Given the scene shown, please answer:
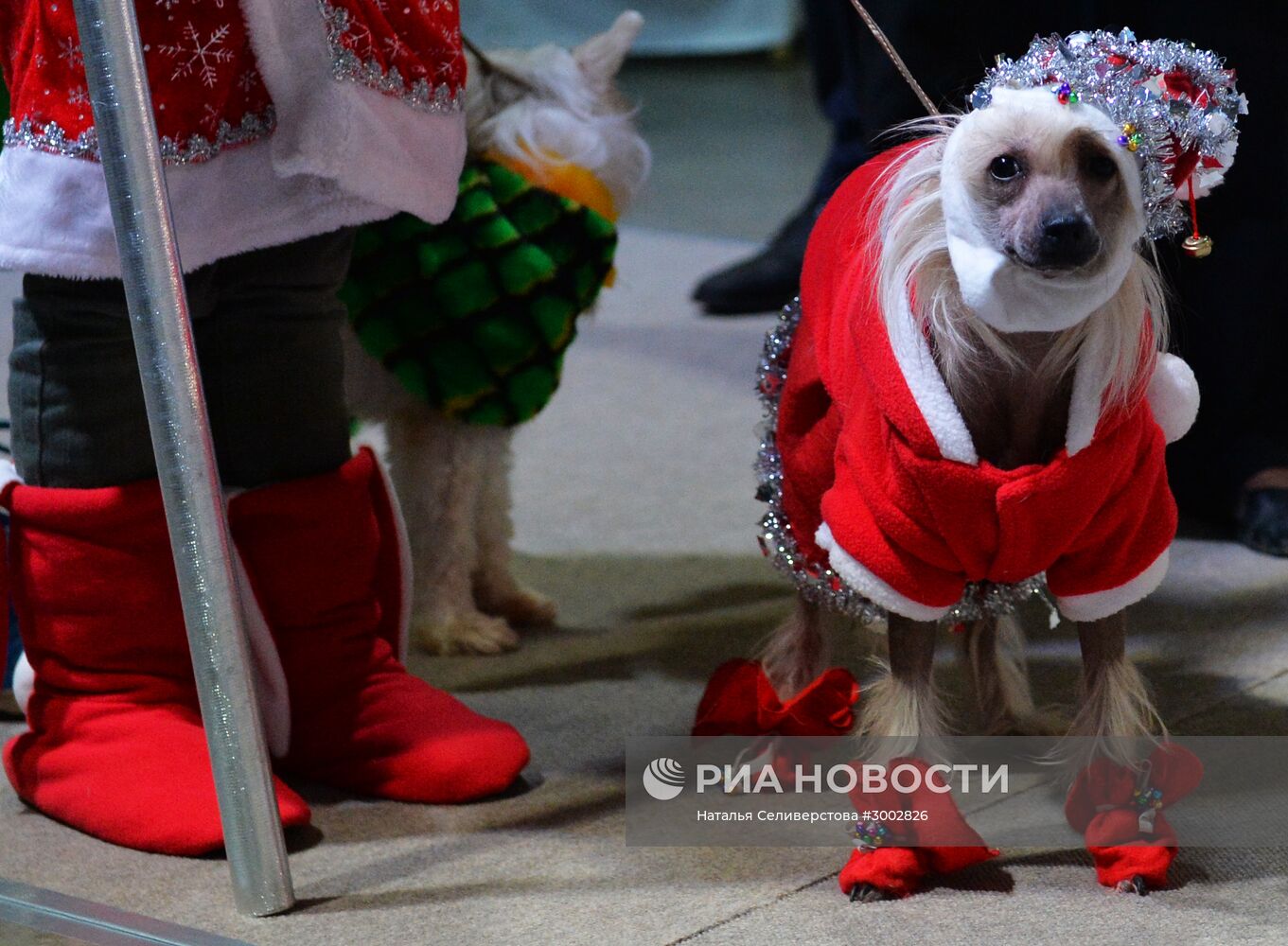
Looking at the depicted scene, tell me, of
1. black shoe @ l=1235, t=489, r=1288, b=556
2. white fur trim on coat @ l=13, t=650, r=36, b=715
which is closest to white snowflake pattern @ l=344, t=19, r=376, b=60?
white fur trim on coat @ l=13, t=650, r=36, b=715

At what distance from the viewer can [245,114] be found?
1083mm

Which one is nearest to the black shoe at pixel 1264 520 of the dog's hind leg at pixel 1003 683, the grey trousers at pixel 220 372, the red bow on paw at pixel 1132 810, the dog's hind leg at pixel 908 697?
the dog's hind leg at pixel 1003 683

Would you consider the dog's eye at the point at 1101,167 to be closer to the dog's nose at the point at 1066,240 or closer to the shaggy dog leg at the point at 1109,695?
the dog's nose at the point at 1066,240

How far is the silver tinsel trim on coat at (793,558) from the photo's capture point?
1.11m

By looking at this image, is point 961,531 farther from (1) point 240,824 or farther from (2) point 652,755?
(1) point 240,824

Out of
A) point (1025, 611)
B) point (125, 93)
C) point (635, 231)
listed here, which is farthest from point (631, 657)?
point (635, 231)

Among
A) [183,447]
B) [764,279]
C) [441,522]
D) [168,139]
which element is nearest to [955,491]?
[183,447]

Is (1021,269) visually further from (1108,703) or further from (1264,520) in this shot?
(1264,520)

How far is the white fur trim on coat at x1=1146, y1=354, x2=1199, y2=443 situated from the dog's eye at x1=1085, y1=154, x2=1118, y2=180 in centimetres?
16

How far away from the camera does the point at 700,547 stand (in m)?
1.78

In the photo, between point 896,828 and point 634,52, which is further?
point 634,52

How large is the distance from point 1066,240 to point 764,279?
194cm

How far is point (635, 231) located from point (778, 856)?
272 centimetres

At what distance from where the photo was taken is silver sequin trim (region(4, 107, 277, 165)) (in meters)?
1.02
